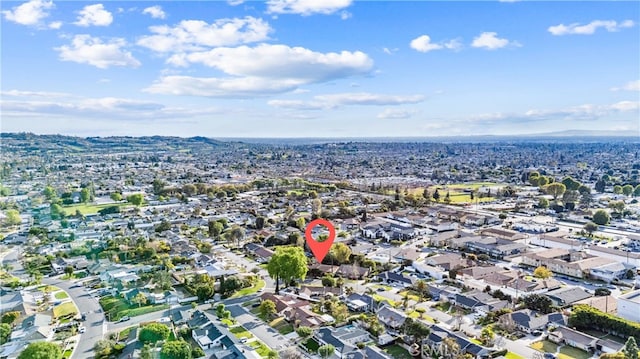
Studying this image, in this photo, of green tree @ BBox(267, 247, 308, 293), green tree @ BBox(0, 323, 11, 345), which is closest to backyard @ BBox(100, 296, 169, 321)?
green tree @ BBox(0, 323, 11, 345)

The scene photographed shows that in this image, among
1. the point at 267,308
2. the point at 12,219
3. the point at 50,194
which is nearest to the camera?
the point at 267,308

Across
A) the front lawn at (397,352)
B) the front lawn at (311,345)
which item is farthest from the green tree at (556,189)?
the front lawn at (311,345)

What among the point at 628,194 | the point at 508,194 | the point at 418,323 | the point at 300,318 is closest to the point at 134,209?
the point at 300,318

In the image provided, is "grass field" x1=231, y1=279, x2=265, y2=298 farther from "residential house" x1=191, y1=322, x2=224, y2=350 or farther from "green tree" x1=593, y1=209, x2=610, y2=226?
"green tree" x1=593, y1=209, x2=610, y2=226

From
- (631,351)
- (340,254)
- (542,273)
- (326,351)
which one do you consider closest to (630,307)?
(631,351)

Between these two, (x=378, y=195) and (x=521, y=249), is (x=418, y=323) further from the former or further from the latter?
(x=378, y=195)

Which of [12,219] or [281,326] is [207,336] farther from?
[12,219]
